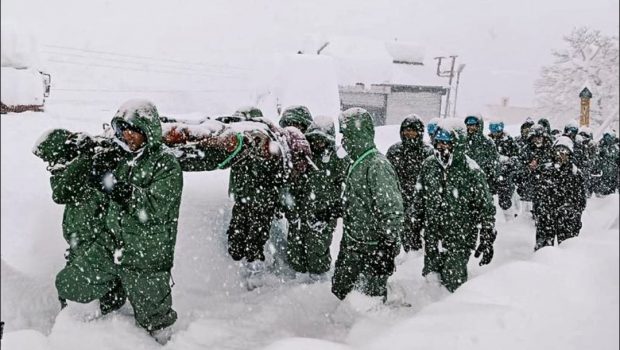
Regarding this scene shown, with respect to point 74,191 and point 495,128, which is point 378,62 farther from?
point 74,191

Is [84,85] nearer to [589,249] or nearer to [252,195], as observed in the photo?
[252,195]

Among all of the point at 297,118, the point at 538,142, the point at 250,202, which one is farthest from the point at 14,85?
the point at 538,142

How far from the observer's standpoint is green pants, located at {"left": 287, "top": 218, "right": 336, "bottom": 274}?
5.20 m

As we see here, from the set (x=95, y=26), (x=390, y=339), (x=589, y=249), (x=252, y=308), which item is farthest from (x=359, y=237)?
(x=95, y=26)

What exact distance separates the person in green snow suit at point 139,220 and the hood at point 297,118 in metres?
2.23

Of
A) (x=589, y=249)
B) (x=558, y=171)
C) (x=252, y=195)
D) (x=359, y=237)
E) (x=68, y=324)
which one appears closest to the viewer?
(x=589, y=249)

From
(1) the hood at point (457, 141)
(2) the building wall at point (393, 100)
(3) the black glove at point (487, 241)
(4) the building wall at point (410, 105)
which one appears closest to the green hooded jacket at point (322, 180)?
(1) the hood at point (457, 141)

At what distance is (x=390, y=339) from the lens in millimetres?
2467

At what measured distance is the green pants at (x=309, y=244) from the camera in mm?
5203

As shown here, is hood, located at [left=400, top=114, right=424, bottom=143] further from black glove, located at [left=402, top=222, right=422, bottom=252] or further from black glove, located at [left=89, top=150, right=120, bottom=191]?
black glove, located at [left=89, top=150, right=120, bottom=191]

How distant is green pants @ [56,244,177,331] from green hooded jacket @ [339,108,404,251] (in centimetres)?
155

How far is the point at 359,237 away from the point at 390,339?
1677 mm

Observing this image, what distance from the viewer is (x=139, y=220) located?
3357mm

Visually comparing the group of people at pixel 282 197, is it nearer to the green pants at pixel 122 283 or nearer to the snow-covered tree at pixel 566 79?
the green pants at pixel 122 283
